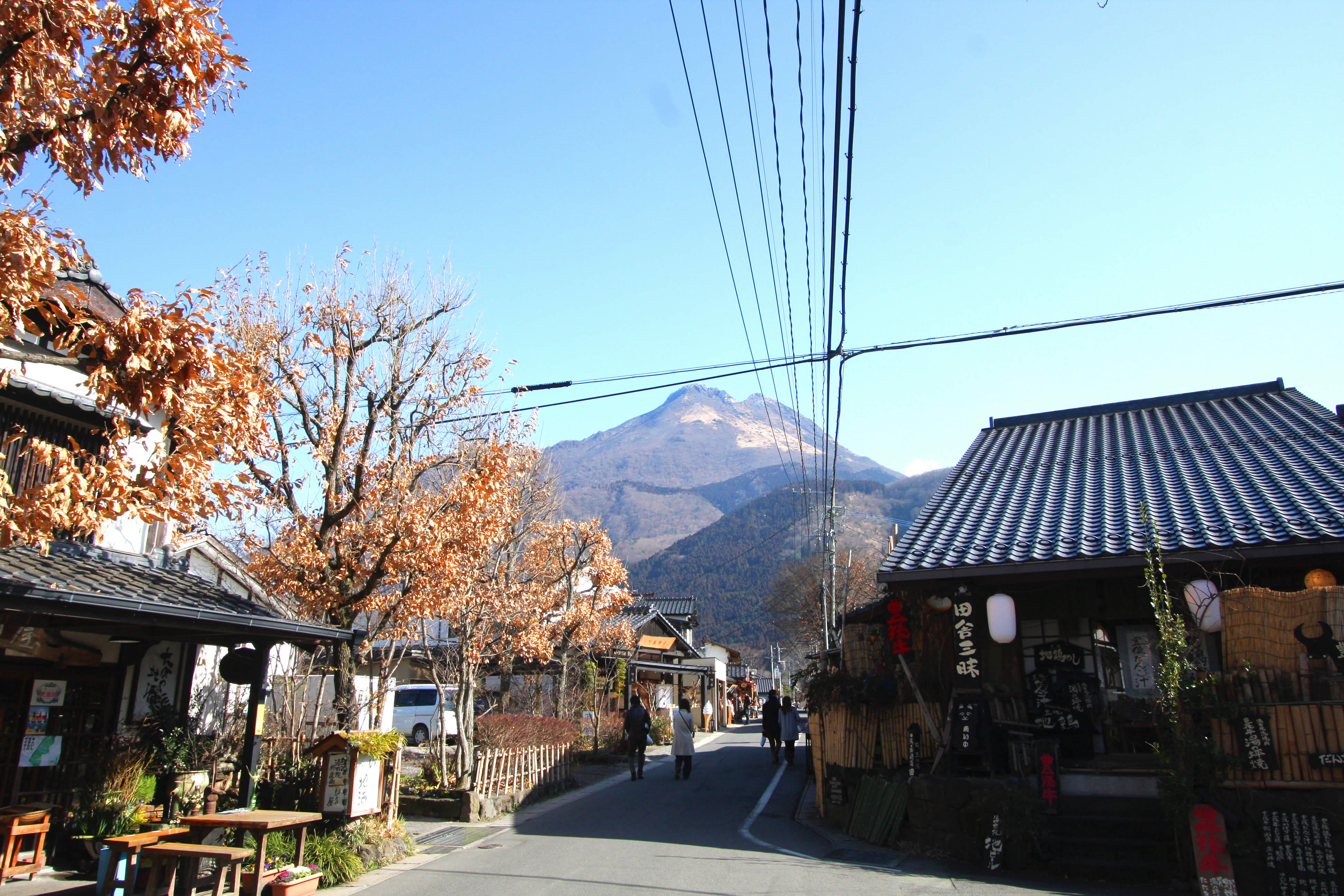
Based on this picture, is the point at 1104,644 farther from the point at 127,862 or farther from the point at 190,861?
the point at 127,862

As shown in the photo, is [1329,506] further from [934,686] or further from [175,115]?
[175,115]

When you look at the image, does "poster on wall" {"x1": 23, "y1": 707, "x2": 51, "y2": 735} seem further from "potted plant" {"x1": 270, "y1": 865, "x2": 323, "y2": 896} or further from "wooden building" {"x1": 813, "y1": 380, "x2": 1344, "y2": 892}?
"wooden building" {"x1": 813, "y1": 380, "x2": 1344, "y2": 892}

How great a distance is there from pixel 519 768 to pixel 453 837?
3.35m

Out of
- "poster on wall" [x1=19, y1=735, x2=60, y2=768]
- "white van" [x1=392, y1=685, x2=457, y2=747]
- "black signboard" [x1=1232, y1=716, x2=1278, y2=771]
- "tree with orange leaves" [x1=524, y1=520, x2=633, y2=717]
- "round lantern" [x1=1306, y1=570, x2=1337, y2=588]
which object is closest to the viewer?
"black signboard" [x1=1232, y1=716, x2=1278, y2=771]

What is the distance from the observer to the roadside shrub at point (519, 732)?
16.1 m

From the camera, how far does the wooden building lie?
8.20 metres

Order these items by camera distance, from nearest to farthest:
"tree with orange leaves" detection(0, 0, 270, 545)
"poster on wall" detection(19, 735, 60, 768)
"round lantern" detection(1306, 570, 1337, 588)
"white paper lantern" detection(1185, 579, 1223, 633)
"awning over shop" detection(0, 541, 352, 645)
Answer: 1. "tree with orange leaves" detection(0, 0, 270, 545)
2. "awning over shop" detection(0, 541, 352, 645)
3. "poster on wall" detection(19, 735, 60, 768)
4. "white paper lantern" detection(1185, 579, 1223, 633)
5. "round lantern" detection(1306, 570, 1337, 588)

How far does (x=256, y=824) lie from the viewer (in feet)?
24.6

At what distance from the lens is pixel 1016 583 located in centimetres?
1116

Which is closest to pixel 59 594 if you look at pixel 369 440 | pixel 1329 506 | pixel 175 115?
pixel 175 115

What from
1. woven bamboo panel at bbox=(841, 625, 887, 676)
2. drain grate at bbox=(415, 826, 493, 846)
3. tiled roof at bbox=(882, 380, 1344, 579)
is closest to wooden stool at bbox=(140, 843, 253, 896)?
drain grate at bbox=(415, 826, 493, 846)

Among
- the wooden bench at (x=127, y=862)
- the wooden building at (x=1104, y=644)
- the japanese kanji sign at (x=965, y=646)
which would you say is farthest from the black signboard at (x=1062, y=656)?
the wooden bench at (x=127, y=862)

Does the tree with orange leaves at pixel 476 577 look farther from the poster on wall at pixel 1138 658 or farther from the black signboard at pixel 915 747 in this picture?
the poster on wall at pixel 1138 658

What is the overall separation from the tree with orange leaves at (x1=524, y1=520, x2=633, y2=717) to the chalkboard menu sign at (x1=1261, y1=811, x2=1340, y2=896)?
55.6 feet
